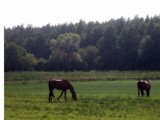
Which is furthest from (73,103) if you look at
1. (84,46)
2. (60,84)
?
(60,84)

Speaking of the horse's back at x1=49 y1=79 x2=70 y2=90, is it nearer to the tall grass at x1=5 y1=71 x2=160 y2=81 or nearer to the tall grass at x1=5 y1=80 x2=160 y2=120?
the tall grass at x1=5 y1=80 x2=160 y2=120

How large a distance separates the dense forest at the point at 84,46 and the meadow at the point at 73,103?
0.65 m

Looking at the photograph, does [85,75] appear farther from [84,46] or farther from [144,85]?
[144,85]

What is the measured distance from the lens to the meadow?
42.2ft

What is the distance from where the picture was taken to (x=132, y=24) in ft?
55.8

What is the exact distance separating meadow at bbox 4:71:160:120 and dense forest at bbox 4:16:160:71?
0.65m

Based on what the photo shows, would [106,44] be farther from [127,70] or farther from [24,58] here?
[24,58]

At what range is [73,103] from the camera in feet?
54.4

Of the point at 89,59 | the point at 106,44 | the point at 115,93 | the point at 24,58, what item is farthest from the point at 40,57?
the point at 115,93

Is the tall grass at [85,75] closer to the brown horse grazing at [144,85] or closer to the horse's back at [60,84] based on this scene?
the horse's back at [60,84]

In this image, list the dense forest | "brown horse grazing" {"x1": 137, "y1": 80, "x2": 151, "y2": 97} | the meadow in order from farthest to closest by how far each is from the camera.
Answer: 1. "brown horse grazing" {"x1": 137, "y1": 80, "x2": 151, "y2": 97}
2. the dense forest
3. the meadow

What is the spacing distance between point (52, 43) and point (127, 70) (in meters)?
3.23

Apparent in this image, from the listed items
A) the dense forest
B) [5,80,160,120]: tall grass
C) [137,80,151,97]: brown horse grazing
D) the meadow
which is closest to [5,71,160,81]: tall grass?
the meadow

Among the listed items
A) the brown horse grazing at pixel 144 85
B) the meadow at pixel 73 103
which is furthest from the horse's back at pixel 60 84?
the brown horse grazing at pixel 144 85
